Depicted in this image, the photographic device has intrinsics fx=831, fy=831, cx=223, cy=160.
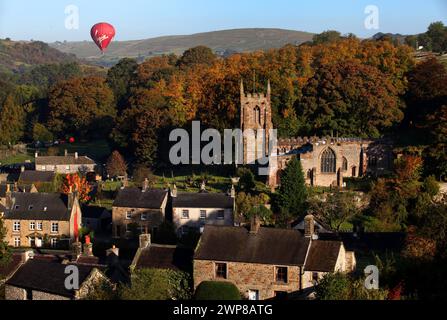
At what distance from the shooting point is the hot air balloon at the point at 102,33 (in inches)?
3258

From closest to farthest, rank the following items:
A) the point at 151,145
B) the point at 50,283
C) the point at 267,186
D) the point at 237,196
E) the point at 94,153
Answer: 1. the point at 50,283
2. the point at 237,196
3. the point at 267,186
4. the point at 151,145
5. the point at 94,153

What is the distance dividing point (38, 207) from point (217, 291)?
2245 cm

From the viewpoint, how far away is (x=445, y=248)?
36.0 metres

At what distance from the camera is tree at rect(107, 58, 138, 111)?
10743 centimetres

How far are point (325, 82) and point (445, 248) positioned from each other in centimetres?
3214

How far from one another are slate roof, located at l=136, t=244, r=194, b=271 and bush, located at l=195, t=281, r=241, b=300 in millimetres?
2550

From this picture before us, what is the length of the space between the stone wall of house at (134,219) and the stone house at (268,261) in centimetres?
1548

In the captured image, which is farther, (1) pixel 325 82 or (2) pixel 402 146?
(1) pixel 325 82

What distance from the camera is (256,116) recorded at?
6538 centimetres

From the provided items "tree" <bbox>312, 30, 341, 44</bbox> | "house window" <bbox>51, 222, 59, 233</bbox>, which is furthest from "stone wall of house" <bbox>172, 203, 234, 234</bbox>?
"tree" <bbox>312, 30, 341, 44</bbox>

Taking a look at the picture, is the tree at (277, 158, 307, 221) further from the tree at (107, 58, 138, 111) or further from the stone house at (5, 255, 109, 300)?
the tree at (107, 58, 138, 111)

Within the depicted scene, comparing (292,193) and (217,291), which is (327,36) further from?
(217,291)
